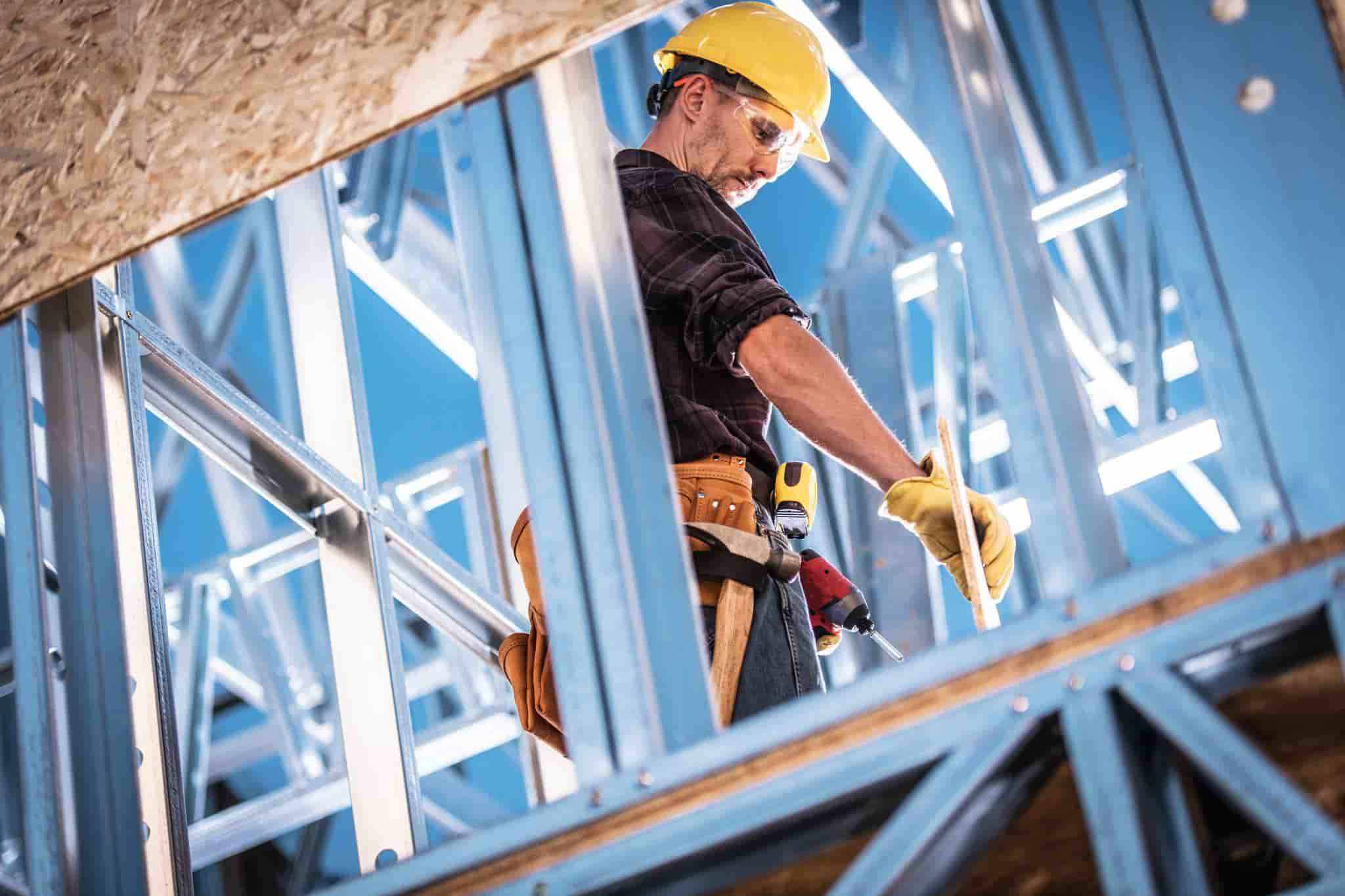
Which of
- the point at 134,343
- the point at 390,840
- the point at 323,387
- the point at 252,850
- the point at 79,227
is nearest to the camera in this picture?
the point at 79,227

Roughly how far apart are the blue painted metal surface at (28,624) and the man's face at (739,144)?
71.3 inches

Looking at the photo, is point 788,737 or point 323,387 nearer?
point 788,737

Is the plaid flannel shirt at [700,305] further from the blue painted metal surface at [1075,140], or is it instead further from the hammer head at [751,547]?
the blue painted metal surface at [1075,140]

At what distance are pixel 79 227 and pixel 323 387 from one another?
1363 mm

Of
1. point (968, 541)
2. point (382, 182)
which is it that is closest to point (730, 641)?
point (968, 541)

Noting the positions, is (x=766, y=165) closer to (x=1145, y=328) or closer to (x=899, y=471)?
(x=899, y=471)

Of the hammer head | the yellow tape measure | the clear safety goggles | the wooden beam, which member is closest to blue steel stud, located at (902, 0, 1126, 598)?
the wooden beam

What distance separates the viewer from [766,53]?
5.34 meters

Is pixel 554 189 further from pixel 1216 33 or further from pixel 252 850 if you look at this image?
pixel 252 850

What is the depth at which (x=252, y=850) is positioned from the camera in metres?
14.2

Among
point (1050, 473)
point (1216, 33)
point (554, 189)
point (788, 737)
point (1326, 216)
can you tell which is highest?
point (554, 189)

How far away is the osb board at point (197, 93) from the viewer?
3873 millimetres

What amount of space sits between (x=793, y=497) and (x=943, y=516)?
1.52 ft

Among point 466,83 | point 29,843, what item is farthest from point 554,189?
point 29,843
